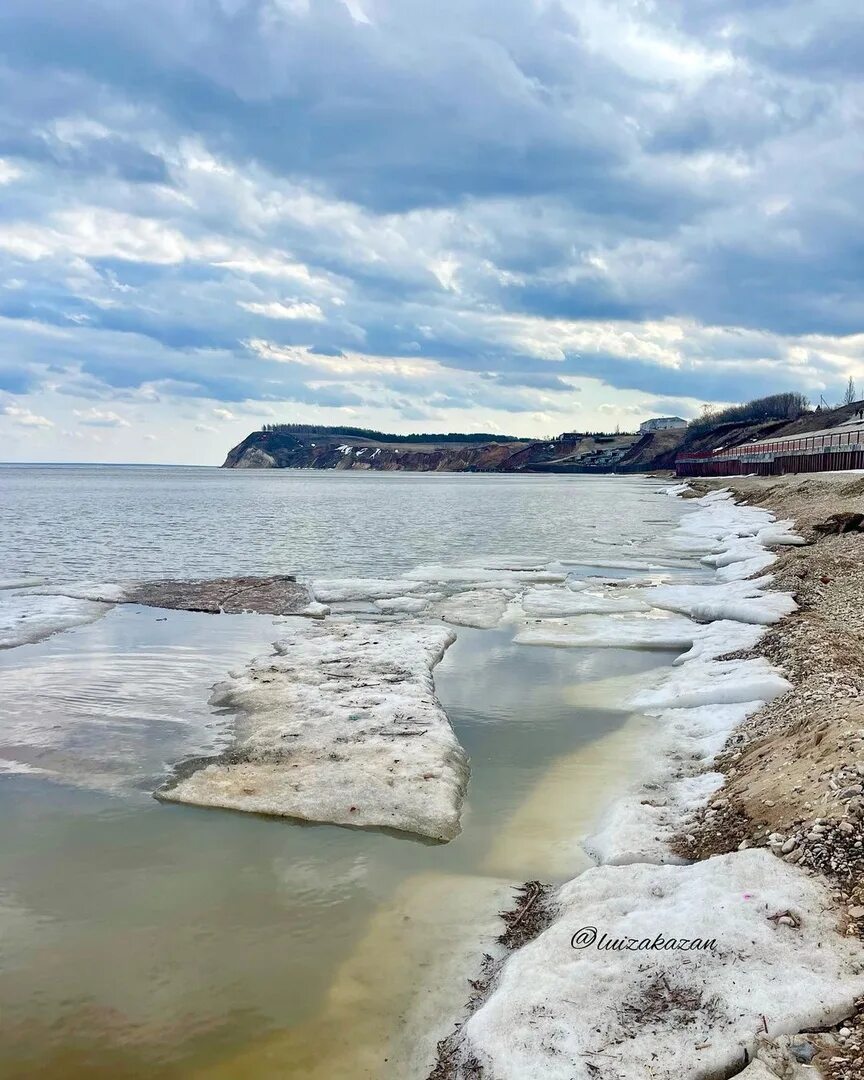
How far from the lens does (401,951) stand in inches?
221

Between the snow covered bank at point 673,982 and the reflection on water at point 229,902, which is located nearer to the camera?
the snow covered bank at point 673,982

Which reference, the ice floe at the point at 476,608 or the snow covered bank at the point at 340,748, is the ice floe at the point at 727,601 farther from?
the snow covered bank at the point at 340,748

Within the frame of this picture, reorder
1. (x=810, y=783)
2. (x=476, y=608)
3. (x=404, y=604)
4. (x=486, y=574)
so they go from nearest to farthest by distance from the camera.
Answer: (x=810, y=783) < (x=476, y=608) < (x=404, y=604) < (x=486, y=574)

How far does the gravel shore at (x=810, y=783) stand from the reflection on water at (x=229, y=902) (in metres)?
1.46

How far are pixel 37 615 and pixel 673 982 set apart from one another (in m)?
17.7

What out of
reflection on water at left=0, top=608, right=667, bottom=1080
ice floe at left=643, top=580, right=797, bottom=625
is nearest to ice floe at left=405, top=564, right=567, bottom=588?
ice floe at left=643, top=580, right=797, bottom=625

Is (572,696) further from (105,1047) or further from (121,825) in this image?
(105,1047)

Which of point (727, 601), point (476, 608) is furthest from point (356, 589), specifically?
point (727, 601)

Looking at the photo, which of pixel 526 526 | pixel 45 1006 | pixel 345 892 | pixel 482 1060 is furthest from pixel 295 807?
pixel 526 526

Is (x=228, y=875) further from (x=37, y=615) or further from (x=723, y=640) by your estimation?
(x=37, y=615)

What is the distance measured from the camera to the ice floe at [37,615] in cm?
1633

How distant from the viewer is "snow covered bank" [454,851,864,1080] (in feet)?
13.5

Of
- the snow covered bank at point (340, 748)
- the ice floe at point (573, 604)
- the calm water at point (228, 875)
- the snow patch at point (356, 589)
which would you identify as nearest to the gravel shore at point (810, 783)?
the calm water at point (228, 875)

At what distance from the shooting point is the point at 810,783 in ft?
20.9
